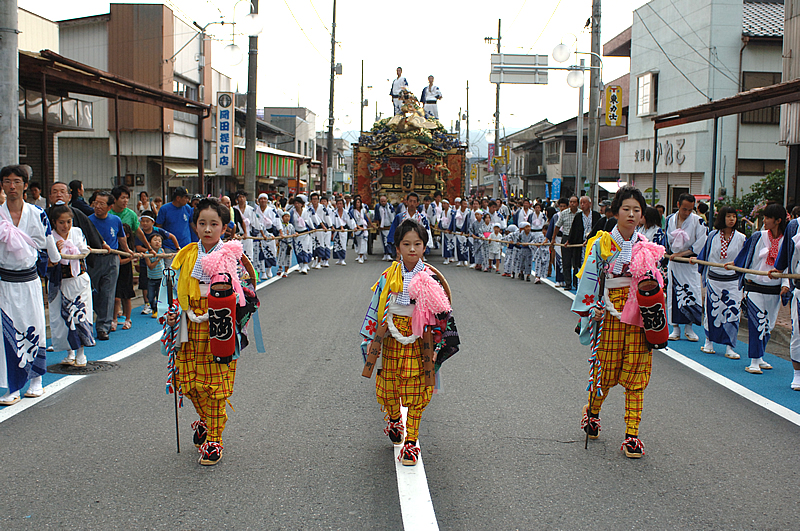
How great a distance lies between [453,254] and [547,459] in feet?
51.2

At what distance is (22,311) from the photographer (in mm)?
5625

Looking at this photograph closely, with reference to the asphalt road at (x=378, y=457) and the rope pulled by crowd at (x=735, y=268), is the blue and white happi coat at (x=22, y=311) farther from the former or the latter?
the rope pulled by crowd at (x=735, y=268)

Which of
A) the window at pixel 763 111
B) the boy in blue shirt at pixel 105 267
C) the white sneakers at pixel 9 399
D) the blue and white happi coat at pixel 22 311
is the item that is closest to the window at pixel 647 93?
the window at pixel 763 111

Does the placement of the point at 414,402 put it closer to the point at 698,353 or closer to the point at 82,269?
the point at 82,269

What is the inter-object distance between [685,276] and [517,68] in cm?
1512

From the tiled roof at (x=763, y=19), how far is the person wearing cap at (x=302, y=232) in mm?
16536

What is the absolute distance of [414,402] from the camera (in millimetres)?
4449

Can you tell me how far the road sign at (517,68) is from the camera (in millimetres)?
22344

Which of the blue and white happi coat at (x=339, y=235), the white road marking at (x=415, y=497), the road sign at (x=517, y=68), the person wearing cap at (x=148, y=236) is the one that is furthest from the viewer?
the road sign at (x=517, y=68)

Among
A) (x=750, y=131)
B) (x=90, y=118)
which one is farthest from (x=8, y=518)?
(x=750, y=131)

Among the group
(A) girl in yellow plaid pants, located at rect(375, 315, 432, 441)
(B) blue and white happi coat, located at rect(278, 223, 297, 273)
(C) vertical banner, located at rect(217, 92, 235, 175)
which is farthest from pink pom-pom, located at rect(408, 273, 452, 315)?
(C) vertical banner, located at rect(217, 92, 235, 175)

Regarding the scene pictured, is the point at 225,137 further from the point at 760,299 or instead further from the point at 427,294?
the point at 427,294

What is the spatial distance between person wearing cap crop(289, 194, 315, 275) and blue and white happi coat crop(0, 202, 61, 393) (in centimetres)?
1042

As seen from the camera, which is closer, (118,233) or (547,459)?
(547,459)
